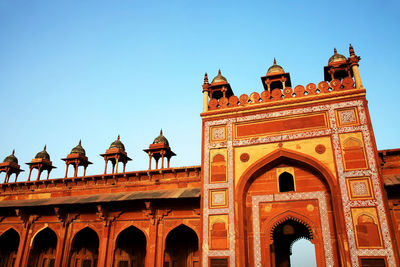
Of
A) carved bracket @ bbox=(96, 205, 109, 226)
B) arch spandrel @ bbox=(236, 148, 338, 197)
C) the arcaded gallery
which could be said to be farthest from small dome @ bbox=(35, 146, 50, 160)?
arch spandrel @ bbox=(236, 148, 338, 197)

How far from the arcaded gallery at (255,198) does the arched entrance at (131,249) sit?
5 centimetres

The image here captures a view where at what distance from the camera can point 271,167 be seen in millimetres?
13359

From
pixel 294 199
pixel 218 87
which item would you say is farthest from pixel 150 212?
pixel 218 87

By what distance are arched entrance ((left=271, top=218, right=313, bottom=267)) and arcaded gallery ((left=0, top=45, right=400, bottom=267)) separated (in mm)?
62

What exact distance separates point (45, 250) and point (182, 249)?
7.71 m

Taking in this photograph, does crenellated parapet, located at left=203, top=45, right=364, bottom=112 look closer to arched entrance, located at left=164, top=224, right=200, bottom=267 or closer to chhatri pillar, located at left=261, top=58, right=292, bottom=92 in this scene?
chhatri pillar, located at left=261, top=58, right=292, bottom=92

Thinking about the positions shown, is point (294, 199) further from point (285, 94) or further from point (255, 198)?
point (285, 94)

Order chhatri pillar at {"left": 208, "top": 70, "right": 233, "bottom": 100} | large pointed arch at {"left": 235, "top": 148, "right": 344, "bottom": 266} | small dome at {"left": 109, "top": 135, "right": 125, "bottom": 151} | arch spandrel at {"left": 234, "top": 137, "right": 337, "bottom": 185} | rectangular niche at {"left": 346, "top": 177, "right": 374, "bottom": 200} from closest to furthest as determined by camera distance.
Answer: rectangular niche at {"left": 346, "top": 177, "right": 374, "bottom": 200} < large pointed arch at {"left": 235, "top": 148, "right": 344, "bottom": 266} < arch spandrel at {"left": 234, "top": 137, "right": 337, "bottom": 185} < chhatri pillar at {"left": 208, "top": 70, "right": 233, "bottom": 100} < small dome at {"left": 109, "top": 135, "right": 125, "bottom": 151}

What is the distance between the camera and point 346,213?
11242 mm

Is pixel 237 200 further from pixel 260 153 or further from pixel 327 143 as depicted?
pixel 327 143

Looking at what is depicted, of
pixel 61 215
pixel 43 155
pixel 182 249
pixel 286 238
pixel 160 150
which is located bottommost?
pixel 182 249

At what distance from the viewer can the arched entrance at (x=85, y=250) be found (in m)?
16.8

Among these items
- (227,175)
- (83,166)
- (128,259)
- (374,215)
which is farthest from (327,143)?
(83,166)

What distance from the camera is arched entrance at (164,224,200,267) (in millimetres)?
15695
